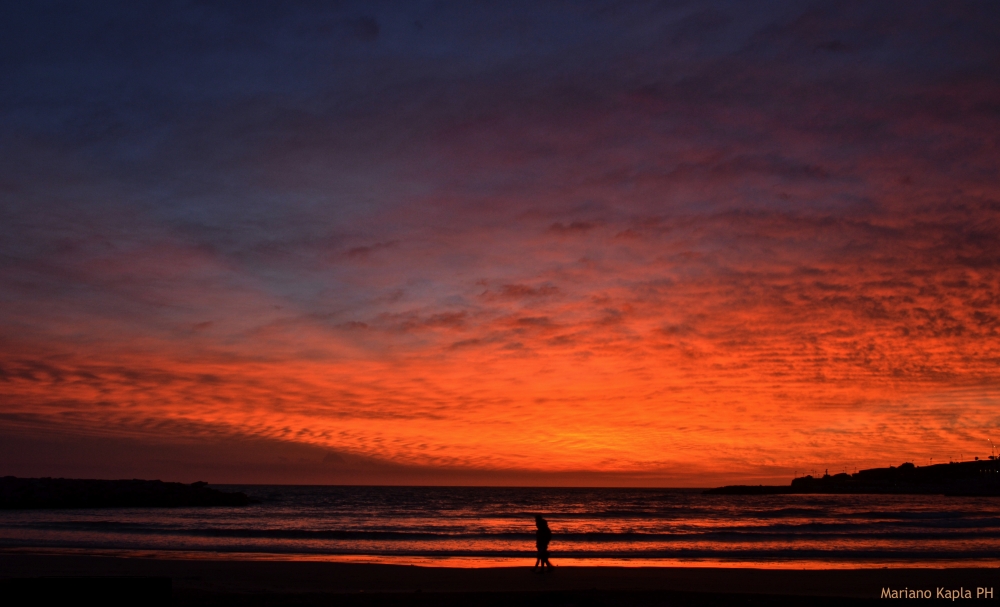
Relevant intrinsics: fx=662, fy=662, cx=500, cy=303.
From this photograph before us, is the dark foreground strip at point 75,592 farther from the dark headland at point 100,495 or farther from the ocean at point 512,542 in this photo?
the dark headland at point 100,495

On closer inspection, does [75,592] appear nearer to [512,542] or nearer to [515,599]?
[515,599]

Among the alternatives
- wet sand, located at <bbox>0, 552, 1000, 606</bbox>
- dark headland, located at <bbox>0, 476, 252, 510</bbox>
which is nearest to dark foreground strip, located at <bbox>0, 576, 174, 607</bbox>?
wet sand, located at <bbox>0, 552, 1000, 606</bbox>

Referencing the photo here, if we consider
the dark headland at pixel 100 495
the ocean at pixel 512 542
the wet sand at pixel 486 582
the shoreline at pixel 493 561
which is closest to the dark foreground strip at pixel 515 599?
the wet sand at pixel 486 582

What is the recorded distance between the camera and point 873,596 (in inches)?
687

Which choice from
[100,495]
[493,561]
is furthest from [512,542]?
[100,495]

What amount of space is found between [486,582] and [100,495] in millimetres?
60134

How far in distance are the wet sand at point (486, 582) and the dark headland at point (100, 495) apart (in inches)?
1716

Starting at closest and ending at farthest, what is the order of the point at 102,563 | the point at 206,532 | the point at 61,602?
the point at 61,602 < the point at 102,563 < the point at 206,532

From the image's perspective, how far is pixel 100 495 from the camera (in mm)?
64500

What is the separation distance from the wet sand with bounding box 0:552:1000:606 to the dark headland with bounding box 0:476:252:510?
43583mm

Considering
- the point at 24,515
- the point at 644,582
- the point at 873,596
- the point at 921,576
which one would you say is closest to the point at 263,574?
the point at 644,582

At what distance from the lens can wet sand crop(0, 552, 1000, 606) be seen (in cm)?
1588

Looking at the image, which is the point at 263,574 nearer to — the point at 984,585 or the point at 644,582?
the point at 644,582

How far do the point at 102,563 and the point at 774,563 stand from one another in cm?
2502
